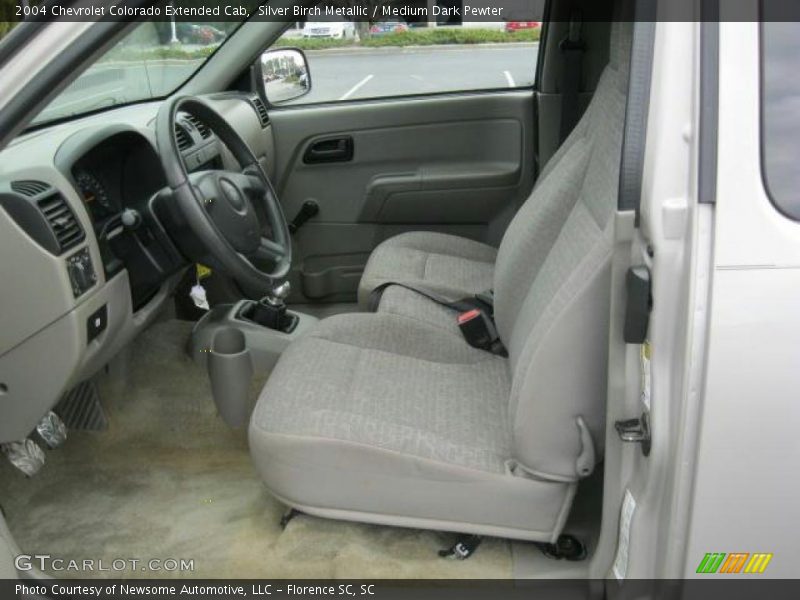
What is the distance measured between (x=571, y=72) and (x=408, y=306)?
3.37 feet

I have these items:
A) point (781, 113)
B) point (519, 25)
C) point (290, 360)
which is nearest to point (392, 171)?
point (519, 25)

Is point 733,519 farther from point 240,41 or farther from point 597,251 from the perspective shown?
point 240,41

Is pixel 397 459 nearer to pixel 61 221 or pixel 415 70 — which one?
pixel 61 221

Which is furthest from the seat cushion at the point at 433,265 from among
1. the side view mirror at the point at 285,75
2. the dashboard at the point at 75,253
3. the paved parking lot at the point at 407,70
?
the side view mirror at the point at 285,75

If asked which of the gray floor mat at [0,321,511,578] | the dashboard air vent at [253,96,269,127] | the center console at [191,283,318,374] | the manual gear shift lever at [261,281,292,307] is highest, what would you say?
the dashboard air vent at [253,96,269,127]

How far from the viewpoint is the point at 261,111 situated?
9.34ft

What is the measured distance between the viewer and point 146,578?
5.05 ft

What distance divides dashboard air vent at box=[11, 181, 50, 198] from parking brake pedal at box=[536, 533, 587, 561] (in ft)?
3.69

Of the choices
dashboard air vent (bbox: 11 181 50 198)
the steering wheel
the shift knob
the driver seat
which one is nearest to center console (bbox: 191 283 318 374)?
the shift knob

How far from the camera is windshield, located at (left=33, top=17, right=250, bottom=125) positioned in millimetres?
2180

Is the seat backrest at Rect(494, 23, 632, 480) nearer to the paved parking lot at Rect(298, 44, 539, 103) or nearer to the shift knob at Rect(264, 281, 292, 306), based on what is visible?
the shift knob at Rect(264, 281, 292, 306)

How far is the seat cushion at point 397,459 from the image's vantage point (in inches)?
54.2

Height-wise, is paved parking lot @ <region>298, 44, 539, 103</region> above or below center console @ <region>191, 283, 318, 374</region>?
above

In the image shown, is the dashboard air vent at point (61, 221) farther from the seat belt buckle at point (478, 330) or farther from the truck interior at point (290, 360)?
the seat belt buckle at point (478, 330)
